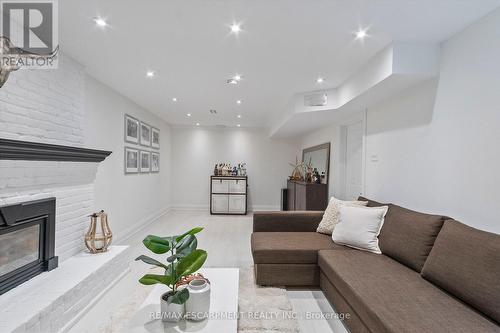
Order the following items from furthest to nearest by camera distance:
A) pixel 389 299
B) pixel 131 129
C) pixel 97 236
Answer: pixel 131 129 < pixel 97 236 < pixel 389 299

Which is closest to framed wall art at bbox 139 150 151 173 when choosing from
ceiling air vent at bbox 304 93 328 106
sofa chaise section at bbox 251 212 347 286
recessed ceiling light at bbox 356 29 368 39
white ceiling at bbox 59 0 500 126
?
white ceiling at bbox 59 0 500 126

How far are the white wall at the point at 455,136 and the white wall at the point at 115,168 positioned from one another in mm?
3690

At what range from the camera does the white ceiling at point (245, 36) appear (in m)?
1.72

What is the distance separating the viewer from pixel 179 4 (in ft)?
5.57

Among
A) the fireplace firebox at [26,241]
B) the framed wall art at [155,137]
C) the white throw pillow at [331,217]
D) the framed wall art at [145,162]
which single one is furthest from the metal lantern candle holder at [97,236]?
the framed wall art at [155,137]

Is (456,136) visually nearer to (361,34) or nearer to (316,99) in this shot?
(361,34)

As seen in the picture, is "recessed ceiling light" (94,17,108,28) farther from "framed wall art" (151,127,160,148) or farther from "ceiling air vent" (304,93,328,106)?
"framed wall art" (151,127,160,148)

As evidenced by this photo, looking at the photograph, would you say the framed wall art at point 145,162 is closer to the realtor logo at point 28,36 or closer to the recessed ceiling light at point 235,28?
the realtor logo at point 28,36

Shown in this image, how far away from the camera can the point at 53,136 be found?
2377mm

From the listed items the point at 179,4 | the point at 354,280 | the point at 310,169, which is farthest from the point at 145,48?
the point at 310,169

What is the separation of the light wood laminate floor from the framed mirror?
73.2 inches

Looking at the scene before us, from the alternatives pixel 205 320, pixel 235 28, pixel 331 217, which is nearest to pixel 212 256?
pixel 331 217

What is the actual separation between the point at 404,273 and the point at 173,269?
170 cm

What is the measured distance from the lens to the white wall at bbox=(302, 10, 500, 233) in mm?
1738
